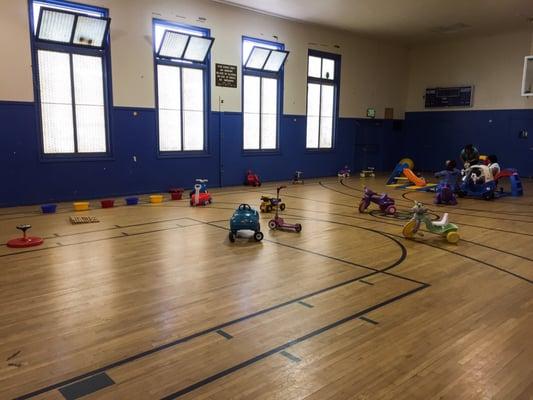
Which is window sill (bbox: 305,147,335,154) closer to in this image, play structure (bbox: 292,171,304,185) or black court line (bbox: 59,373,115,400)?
play structure (bbox: 292,171,304,185)

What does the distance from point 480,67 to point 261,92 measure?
24.1ft

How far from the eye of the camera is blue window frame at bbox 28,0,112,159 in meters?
7.64

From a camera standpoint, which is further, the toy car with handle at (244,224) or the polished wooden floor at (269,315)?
the toy car with handle at (244,224)

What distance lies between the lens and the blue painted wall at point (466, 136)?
13078mm

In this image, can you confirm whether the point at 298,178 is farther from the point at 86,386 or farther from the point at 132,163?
the point at 86,386

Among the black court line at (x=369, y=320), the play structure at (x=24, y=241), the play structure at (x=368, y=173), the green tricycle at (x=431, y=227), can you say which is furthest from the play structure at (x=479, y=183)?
the play structure at (x=24, y=241)

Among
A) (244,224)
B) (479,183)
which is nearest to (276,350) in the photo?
(244,224)

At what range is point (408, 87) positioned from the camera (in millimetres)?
15578

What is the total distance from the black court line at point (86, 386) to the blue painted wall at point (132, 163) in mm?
6410

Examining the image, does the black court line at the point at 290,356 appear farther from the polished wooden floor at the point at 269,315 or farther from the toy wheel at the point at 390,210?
the toy wheel at the point at 390,210

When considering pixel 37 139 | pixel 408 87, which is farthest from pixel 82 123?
pixel 408 87

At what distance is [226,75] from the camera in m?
10.3

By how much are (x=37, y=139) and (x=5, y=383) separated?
21.2ft

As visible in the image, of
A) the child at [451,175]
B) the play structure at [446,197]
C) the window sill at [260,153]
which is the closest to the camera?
the play structure at [446,197]
